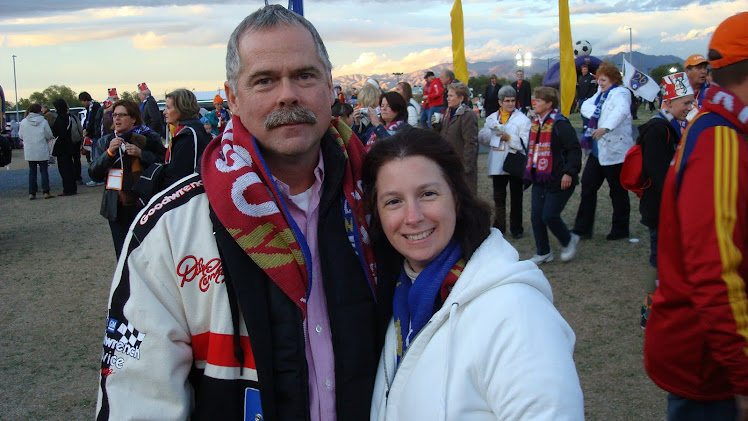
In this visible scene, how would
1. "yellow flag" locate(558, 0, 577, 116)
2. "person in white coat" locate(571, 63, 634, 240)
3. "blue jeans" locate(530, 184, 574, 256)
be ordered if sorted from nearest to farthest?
"blue jeans" locate(530, 184, 574, 256) → "person in white coat" locate(571, 63, 634, 240) → "yellow flag" locate(558, 0, 577, 116)

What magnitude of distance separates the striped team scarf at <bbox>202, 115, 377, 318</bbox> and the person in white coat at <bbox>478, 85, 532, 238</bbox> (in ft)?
19.8

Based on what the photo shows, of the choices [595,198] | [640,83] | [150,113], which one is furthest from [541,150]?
[150,113]

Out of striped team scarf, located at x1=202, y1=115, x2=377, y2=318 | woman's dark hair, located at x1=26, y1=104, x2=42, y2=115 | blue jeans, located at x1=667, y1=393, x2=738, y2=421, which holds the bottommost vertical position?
blue jeans, located at x1=667, y1=393, x2=738, y2=421

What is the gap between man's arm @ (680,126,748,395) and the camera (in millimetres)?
1943

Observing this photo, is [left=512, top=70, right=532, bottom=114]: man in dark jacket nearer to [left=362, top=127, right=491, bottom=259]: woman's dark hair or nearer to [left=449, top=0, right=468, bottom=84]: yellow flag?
[left=449, top=0, right=468, bottom=84]: yellow flag

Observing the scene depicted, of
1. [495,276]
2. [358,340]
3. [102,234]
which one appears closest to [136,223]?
[358,340]

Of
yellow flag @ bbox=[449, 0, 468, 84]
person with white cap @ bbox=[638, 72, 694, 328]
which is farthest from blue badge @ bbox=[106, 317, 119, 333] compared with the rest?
yellow flag @ bbox=[449, 0, 468, 84]

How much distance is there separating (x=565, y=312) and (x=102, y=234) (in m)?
7.54

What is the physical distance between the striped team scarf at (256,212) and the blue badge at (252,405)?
26 centimetres

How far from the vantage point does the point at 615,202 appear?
770cm

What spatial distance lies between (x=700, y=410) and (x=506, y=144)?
5.75 metres

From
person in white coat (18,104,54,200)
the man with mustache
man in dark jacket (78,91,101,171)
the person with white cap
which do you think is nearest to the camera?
the man with mustache

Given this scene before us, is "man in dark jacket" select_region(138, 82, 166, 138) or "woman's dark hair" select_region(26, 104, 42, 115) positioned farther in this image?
"man in dark jacket" select_region(138, 82, 166, 138)

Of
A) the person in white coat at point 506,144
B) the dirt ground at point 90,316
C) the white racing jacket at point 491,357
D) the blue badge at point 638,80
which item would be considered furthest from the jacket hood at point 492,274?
the blue badge at point 638,80
